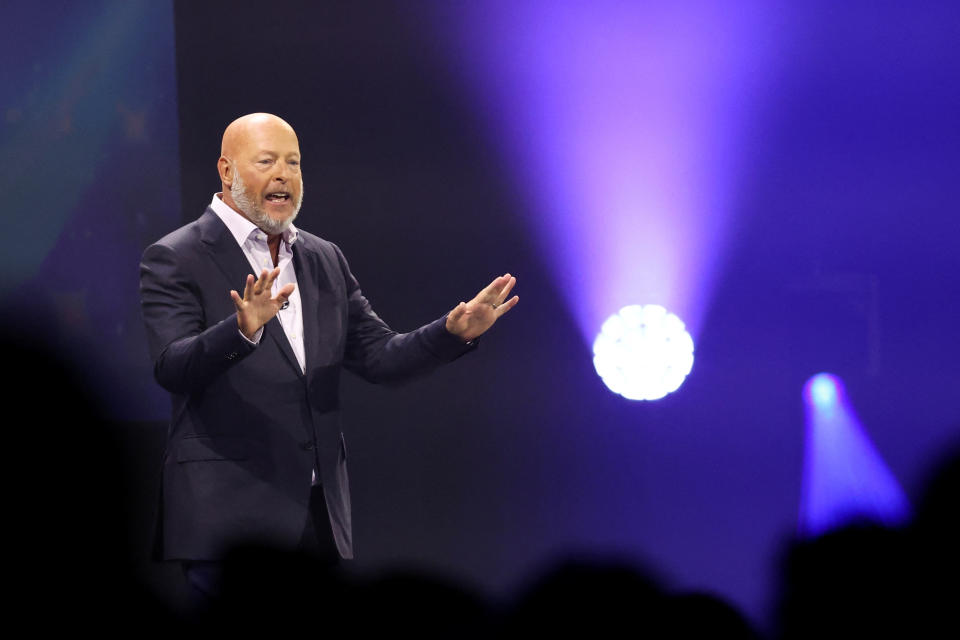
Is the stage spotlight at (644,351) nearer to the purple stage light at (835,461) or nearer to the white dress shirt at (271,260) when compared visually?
the purple stage light at (835,461)

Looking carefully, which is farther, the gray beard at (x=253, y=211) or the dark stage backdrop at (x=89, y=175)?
the dark stage backdrop at (x=89, y=175)

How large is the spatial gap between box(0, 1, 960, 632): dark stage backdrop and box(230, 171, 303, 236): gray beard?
3.57 ft

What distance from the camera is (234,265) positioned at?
2.37 meters

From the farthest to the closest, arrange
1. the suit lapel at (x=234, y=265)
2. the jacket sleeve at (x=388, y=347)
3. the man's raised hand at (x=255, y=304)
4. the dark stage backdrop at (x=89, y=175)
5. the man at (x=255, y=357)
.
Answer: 1. the dark stage backdrop at (x=89, y=175)
2. the jacket sleeve at (x=388, y=347)
3. the suit lapel at (x=234, y=265)
4. the man at (x=255, y=357)
5. the man's raised hand at (x=255, y=304)

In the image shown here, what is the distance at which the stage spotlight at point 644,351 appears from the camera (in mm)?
3488

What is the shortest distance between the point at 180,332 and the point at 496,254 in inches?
57.8

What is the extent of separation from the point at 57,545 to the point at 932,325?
9.29 feet

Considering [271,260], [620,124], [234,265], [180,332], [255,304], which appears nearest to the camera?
[255,304]

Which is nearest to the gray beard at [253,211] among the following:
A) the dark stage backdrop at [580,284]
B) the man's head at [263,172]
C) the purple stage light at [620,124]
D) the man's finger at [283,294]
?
the man's head at [263,172]

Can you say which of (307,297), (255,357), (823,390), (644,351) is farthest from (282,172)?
(823,390)

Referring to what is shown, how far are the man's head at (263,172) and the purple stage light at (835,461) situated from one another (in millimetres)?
1885

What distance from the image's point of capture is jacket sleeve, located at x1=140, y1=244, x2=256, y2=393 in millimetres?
2090

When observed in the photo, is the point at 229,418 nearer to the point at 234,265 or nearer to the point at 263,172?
the point at 234,265

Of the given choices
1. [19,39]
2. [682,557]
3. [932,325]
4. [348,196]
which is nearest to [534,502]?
[682,557]
